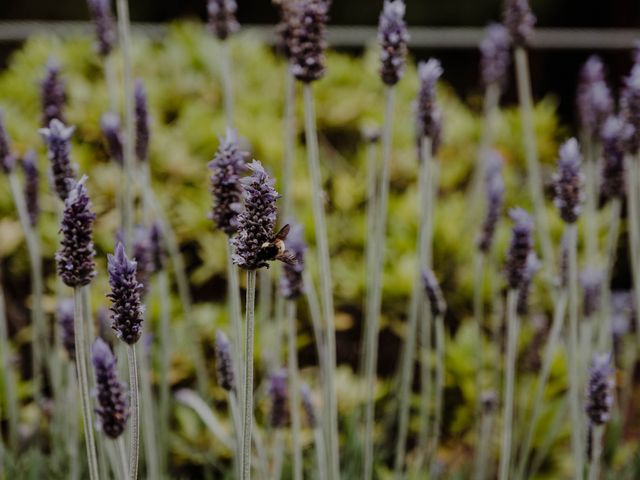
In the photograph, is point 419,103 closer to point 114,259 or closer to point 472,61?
point 114,259

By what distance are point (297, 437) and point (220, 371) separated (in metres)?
0.31

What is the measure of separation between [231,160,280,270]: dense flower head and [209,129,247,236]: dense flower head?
312mm

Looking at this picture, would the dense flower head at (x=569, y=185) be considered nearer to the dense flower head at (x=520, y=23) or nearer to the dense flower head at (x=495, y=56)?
the dense flower head at (x=520, y=23)

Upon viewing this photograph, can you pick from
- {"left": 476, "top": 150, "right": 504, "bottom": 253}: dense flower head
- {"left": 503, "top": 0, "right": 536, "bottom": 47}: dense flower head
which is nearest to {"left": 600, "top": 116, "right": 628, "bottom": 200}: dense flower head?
{"left": 476, "top": 150, "right": 504, "bottom": 253}: dense flower head

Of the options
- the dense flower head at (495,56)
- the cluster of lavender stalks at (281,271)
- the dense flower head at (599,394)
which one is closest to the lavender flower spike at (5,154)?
the cluster of lavender stalks at (281,271)

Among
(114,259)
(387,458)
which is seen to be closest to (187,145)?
(387,458)

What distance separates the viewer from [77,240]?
129 centimetres

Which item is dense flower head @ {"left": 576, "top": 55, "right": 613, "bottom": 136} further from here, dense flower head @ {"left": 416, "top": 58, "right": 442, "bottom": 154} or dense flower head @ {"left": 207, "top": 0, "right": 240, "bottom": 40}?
dense flower head @ {"left": 207, "top": 0, "right": 240, "bottom": 40}

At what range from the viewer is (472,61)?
6.62 m

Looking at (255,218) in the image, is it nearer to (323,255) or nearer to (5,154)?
(323,255)

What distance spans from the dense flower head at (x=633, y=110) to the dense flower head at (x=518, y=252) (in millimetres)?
423

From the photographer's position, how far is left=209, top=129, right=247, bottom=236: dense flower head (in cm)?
144

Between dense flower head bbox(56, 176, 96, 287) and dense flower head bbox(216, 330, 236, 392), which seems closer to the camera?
dense flower head bbox(56, 176, 96, 287)

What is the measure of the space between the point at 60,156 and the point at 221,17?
2.58 feet
